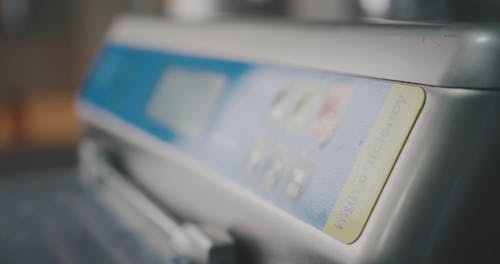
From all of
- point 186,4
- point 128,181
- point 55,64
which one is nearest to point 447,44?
point 128,181

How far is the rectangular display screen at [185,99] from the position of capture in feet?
2.13

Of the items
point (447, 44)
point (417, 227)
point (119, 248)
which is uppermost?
point (447, 44)

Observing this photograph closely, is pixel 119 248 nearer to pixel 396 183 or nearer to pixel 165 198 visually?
pixel 165 198

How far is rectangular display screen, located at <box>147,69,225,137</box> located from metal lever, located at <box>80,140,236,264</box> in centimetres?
9

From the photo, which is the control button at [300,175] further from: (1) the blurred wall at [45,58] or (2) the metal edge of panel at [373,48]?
(1) the blurred wall at [45,58]

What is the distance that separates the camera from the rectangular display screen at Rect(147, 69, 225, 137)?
2.13 feet

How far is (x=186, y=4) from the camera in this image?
1.44m

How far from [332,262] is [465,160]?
106mm

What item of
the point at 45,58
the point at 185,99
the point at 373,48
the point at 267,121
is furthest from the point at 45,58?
the point at 373,48

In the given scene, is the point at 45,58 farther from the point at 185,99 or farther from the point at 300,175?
the point at 300,175

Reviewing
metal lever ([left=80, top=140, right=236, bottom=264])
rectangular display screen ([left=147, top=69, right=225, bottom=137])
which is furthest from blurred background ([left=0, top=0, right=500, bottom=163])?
rectangular display screen ([left=147, top=69, right=225, bottom=137])

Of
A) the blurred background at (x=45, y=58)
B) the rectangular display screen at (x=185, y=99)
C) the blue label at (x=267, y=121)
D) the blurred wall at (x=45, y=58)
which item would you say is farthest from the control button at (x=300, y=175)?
the blurred wall at (x=45, y=58)

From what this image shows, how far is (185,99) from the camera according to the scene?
702 millimetres

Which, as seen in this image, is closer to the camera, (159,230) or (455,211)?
(455,211)
